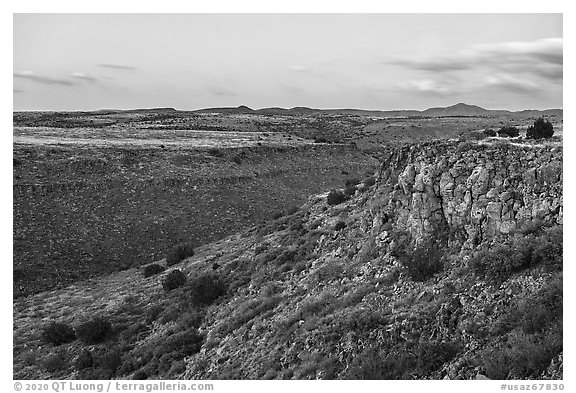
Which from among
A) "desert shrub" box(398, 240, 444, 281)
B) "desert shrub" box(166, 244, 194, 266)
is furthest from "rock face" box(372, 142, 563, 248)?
"desert shrub" box(166, 244, 194, 266)

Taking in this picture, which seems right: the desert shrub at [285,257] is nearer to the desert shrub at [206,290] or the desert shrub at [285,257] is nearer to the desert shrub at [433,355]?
the desert shrub at [206,290]

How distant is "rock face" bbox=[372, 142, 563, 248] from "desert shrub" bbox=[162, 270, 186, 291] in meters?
9.74

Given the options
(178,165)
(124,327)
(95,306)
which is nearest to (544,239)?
(124,327)

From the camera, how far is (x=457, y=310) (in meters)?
11.3

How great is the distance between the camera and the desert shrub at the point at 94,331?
16984 mm

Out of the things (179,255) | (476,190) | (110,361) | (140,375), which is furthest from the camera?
(179,255)

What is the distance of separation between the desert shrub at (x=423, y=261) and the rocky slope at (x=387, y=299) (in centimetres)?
5

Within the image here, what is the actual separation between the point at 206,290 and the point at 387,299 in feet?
26.7

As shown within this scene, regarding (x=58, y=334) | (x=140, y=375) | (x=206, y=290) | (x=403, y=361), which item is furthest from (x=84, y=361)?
(x=403, y=361)

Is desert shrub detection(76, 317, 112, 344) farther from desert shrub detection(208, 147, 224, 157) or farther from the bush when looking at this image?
desert shrub detection(208, 147, 224, 157)

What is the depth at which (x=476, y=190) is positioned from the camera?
13.8 meters

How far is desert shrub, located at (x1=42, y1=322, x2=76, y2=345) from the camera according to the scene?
56.7 ft

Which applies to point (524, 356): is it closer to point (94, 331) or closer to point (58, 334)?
point (94, 331)
